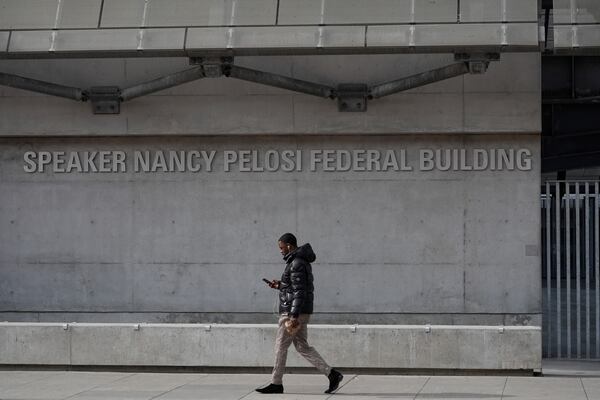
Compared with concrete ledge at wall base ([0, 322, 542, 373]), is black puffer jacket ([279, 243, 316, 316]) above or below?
above

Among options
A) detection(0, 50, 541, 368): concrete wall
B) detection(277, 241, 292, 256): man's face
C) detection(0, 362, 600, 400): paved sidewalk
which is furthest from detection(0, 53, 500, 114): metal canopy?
detection(277, 241, 292, 256): man's face

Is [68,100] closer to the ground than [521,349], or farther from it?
farther from it

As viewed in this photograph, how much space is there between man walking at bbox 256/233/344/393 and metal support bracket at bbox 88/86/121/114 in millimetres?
7595

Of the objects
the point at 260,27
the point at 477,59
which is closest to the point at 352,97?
the point at 260,27

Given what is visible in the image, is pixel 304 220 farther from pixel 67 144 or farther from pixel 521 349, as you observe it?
pixel 521 349

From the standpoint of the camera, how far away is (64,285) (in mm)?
19812

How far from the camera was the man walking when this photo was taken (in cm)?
1238

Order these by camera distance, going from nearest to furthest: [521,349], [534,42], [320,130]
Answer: [521,349] < [534,42] < [320,130]

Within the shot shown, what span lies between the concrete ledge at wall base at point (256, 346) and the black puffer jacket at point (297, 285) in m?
1.75

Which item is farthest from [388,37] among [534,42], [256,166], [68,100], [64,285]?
[64,285]

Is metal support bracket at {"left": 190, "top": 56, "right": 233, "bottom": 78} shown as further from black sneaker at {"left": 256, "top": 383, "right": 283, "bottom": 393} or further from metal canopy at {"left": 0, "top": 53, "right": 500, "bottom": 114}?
Answer: black sneaker at {"left": 256, "top": 383, "right": 283, "bottom": 393}

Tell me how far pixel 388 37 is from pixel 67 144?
5.95m

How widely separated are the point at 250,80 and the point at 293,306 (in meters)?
7.01

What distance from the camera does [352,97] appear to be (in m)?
18.8
